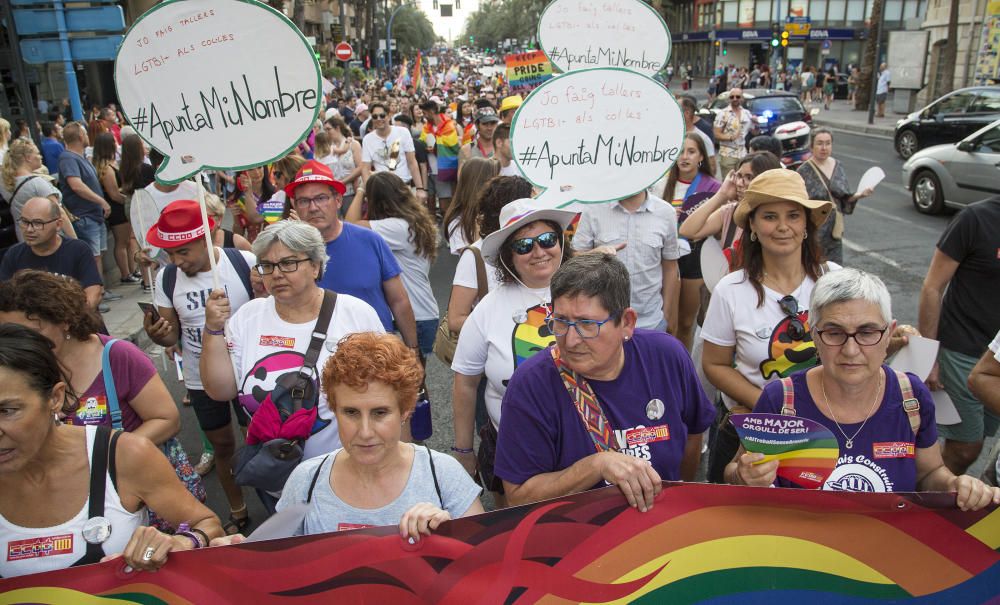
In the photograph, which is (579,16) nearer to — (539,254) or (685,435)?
(539,254)

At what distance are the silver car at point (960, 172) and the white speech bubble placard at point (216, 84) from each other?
10.6m

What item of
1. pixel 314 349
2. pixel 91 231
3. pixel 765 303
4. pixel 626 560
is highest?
pixel 765 303

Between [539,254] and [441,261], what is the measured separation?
6.41m

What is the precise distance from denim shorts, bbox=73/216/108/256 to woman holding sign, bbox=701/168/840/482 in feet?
23.2

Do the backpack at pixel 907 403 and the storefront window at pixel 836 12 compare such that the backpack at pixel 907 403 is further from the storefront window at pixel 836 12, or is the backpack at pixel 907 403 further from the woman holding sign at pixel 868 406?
the storefront window at pixel 836 12

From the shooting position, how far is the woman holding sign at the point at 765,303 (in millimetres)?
3062

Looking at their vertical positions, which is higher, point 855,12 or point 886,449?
point 855,12

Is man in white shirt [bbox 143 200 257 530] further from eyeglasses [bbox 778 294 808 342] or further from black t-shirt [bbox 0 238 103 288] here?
eyeglasses [bbox 778 294 808 342]

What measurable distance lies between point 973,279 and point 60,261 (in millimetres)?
5076

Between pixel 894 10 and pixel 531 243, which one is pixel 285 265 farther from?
pixel 894 10

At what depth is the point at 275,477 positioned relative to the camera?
286 cm

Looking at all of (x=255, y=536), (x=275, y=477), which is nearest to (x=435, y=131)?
(x=275, y=477)

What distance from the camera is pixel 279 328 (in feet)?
10.4

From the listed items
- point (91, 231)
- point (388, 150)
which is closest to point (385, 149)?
point (388, 150)
